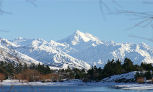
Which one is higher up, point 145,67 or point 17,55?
point 145,67

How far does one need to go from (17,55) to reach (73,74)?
6140 inches

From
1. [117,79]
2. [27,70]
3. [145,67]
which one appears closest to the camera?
[27,70]

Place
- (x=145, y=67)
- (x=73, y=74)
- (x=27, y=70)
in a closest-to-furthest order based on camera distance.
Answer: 1. (x=27, y=70)
2. (x=145, y=67)
3. (x=73, y=74)

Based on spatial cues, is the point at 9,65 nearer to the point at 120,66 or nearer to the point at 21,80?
the point at 21,80

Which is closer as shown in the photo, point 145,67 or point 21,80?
point 21,80

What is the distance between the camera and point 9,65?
554cm

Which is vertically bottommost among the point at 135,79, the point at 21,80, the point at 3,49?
the point at 21,80

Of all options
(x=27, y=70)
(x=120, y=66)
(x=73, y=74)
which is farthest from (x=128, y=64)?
(x=27, y=70)

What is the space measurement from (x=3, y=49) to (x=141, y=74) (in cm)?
9931

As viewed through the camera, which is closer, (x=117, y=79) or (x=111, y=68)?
(x=117, y=79)

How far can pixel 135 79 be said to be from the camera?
10306 cm

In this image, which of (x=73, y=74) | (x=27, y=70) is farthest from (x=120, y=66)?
(x=27, y=70)

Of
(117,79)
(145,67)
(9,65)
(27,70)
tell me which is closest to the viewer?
(9,65)

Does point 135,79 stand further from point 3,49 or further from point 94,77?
point 3,49
